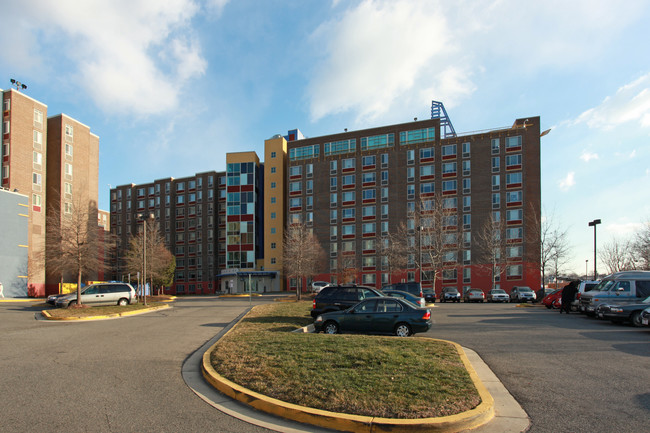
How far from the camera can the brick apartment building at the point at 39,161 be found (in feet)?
169

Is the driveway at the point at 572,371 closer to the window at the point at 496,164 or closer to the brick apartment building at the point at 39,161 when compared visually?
the window at the point at 496,164

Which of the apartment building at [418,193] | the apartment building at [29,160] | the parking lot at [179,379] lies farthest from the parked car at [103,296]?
the apartment building at [418,193]

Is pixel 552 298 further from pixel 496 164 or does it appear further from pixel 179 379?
pixel 496 164

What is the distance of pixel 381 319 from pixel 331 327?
173 centimetres

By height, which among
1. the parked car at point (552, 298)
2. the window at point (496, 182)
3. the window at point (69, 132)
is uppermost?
the window at point (69, 132)

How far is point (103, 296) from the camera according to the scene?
2847 cm

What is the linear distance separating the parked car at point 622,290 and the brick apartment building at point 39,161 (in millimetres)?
50345

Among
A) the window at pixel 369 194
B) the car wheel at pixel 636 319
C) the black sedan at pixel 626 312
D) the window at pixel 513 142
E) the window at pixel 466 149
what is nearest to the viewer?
the car wheel at pixel 636 319

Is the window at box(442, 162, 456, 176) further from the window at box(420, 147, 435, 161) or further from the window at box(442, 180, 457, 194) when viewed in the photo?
the window at box(420, 147, 435, 161)

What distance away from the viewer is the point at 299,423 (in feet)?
19.4

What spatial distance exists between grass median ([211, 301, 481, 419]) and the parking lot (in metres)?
0.96

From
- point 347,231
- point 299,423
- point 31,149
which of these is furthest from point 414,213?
point 299,423

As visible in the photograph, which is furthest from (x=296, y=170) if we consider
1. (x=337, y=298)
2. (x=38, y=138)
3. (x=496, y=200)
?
(x=337, y=298)

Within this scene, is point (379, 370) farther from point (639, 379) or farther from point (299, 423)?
point (639, 379)
